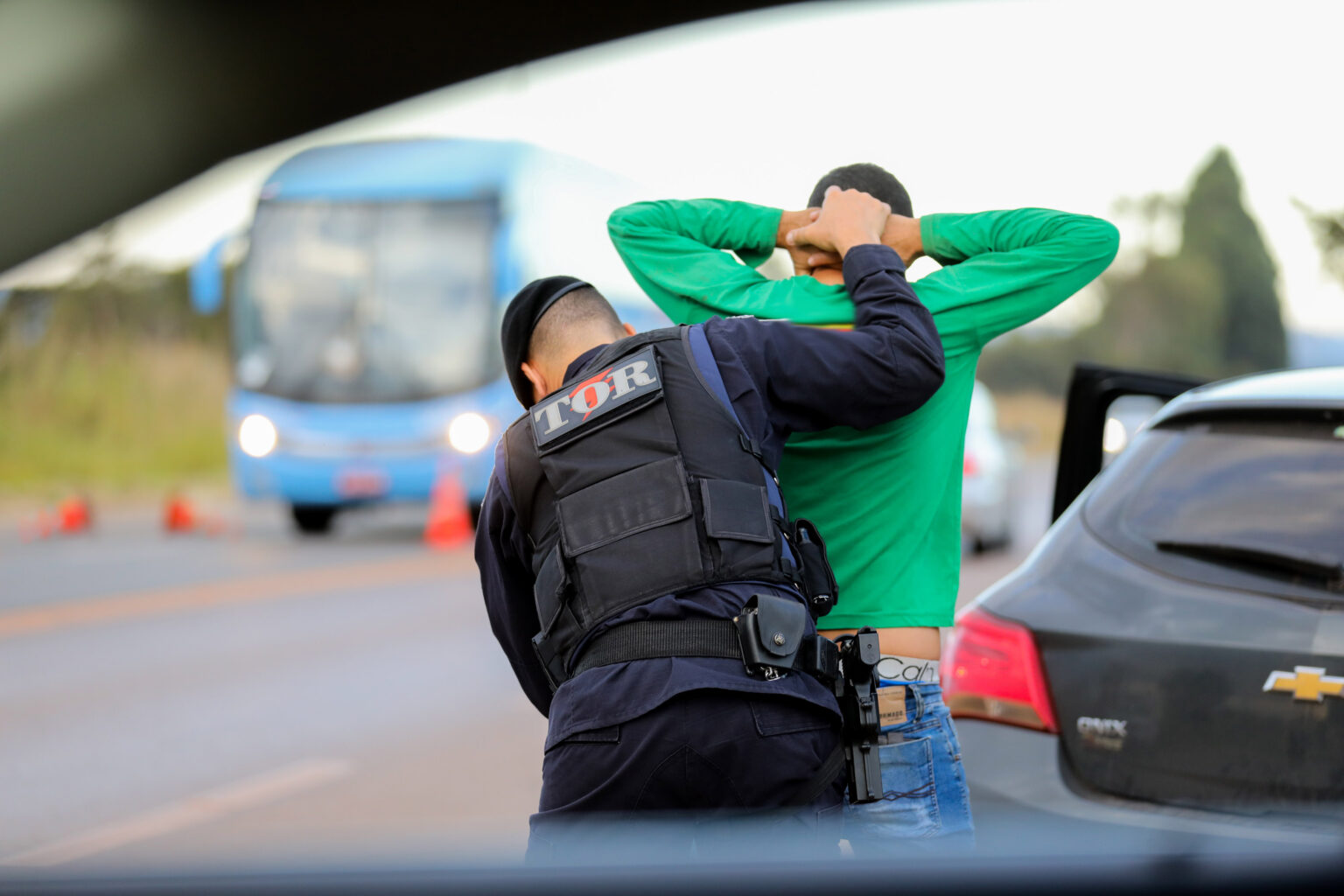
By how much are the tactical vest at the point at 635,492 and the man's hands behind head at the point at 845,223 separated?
39cm

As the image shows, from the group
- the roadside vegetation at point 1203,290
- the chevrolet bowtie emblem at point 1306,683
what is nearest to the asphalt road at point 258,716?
the chevrolet bowtie emblem at point 1306,683

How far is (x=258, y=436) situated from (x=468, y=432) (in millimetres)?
2431

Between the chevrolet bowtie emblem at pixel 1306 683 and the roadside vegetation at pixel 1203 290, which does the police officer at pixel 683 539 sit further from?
the roadside vegetation at pixel 1203 290

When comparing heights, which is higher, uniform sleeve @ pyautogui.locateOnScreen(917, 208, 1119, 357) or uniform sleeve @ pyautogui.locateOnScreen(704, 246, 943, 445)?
uniform sleeve @ pyautogui.locateOnScreen(917, 208, 1119, 357)

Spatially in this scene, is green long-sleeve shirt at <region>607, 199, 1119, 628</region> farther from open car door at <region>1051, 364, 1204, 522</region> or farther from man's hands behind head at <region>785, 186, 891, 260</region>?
open car door at <region>1051, 364, 1204, 522</region>

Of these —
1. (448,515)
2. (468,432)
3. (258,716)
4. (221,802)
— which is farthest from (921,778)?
(468,432)

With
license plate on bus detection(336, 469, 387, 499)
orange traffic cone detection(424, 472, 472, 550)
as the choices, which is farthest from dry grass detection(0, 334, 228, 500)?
orange traffic cone detection(424, 472, 472, 550)

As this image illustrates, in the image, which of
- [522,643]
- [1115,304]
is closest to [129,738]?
[522,643]

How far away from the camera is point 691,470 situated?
2.03 m

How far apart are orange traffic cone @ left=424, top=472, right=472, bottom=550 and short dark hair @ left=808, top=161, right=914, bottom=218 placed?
541 inches

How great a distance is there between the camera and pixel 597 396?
2057 millimetres

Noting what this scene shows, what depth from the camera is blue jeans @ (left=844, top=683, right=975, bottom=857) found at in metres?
2.27

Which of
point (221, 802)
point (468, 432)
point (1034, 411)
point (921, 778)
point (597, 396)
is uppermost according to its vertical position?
point (1034, 411)

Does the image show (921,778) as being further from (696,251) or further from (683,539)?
(696,251)
